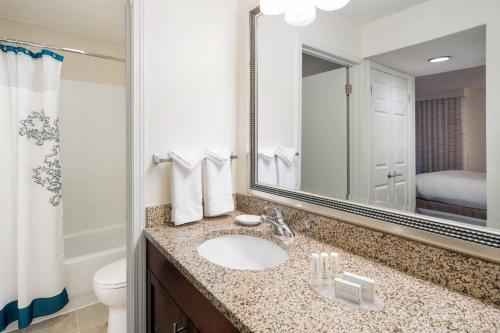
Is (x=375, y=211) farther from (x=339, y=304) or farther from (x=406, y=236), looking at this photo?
(x=339, y=304)

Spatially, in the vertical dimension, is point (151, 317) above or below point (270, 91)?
below

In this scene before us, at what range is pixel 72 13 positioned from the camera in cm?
201

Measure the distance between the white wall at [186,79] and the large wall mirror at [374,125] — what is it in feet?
0.50

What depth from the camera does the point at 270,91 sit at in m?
1.38

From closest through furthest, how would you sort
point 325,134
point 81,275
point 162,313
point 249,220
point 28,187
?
point 162,313 → point 325,134 → point 249,220 → point 28,187 → point 81,275

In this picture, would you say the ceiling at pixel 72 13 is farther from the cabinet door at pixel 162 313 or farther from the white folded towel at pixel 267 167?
the cabinet door at pixel 162 313

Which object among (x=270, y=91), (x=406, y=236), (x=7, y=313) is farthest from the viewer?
(x=7, y=313)

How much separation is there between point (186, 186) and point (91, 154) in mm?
1752

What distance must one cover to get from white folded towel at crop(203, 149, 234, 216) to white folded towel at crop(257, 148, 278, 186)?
0.17m

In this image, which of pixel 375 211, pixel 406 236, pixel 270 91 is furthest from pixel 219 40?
pixel 406 236

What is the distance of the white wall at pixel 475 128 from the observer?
672 millimetres

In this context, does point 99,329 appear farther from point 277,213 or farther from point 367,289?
point 367,289

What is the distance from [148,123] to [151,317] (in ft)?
2.82

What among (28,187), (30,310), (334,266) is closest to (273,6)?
(334,266)
